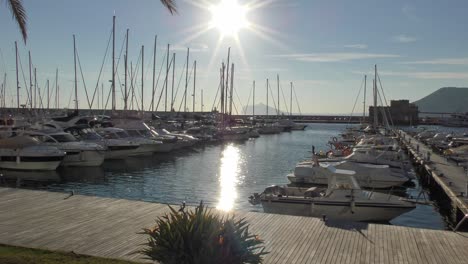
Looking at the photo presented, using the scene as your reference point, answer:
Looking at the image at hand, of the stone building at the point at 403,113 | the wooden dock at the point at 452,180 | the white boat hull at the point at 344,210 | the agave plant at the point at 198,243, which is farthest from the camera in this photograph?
the stone building at the point at 403,113

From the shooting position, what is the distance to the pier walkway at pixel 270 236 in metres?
10.7

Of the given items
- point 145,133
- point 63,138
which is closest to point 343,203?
point 63,138

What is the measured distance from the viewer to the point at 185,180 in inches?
1277

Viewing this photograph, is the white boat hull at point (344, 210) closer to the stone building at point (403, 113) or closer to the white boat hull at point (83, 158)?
the white boat hull at point (83, 158)

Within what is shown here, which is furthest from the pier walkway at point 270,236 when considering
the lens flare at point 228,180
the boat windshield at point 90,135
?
the boat windshield at point 90,135

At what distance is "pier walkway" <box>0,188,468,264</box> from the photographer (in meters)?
10.7

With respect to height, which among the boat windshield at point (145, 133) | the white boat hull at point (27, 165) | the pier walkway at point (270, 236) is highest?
the boat windshield at point (145, 133)

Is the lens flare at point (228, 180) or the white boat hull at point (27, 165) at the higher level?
the white boat hull at point (27, 165)

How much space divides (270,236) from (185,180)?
819 inches

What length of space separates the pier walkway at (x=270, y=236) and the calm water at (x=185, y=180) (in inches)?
338

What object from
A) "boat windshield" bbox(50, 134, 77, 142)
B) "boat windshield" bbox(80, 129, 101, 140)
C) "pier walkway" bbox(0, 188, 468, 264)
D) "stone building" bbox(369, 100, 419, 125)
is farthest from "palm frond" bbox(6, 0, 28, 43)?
"stone building" bbox(369, 100, 419, 125)

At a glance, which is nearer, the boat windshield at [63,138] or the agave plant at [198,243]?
the agave plant at [198,243]

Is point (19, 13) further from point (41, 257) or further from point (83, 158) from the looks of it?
point (83, 158)

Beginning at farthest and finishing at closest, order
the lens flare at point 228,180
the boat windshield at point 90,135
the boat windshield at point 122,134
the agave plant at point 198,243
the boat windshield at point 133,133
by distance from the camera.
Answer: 1. the boat windshield at point 133,133
2. the boat windshield at point 122,134
3. the boat windshield at point 90,135
4. the lens flare at point 228,180
5. the agave plant at point 198,243
